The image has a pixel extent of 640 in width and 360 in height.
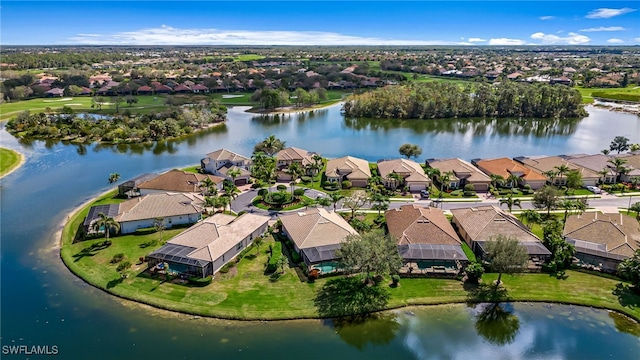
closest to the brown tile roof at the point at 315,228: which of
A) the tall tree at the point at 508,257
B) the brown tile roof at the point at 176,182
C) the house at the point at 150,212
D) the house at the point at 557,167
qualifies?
the house at the point at 150,212

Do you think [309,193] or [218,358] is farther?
[309,193]

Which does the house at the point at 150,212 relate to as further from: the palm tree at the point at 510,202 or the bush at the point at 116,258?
the palm tree at the point at 510,202

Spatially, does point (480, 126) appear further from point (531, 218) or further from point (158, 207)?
point (158, 207)

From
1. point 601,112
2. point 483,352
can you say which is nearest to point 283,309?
point 483,352

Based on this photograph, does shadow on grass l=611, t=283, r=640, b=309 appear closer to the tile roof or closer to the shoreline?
the tile roof

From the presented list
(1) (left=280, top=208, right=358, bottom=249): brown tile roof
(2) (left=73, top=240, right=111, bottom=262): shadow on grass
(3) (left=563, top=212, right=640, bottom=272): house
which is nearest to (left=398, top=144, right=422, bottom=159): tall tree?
(3) (left=563, top=212, right=640, bottom=272): house

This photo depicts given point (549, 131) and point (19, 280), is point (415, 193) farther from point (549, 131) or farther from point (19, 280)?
point (549, 131)
